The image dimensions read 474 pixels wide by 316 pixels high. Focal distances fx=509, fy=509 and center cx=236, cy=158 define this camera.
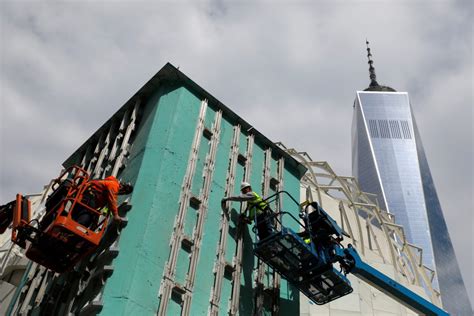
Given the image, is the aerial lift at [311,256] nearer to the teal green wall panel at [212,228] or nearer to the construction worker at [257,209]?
the construction worker at [257,209]

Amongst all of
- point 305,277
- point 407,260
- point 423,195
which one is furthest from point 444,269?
point 305,277

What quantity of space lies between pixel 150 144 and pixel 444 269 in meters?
168

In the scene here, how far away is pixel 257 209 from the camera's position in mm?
12992

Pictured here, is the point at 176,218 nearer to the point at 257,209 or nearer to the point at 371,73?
the point at 257,209

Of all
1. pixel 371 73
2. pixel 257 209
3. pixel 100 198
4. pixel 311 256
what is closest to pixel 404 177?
pixel 371 73

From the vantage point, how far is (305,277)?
494 inches

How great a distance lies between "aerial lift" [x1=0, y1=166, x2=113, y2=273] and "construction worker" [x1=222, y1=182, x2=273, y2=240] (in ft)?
12.0

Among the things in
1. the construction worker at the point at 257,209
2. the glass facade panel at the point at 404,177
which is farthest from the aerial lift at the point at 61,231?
the glass facade panel at the point at 404,177

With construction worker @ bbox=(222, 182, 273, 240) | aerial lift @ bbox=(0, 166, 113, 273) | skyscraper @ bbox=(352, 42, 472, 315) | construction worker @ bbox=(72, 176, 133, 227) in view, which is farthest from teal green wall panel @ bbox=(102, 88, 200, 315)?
skyscraper @ bbox=(352, 42, 472, 315)

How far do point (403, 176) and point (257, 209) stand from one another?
154101mm

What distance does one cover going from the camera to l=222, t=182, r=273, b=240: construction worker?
1237 centimetres

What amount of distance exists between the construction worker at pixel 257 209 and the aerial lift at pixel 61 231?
3.65 metres

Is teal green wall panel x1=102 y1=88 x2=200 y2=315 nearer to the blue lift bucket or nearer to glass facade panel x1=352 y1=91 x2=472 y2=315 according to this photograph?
the blue lift bucket

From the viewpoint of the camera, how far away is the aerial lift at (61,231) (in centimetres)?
1020
